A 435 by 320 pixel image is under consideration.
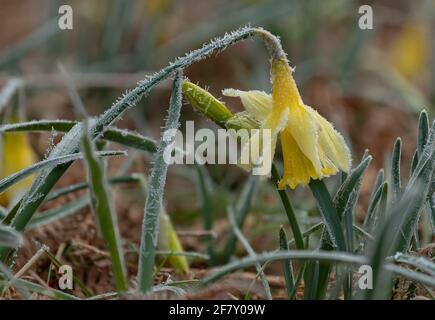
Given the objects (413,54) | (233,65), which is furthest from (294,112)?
(413,54)

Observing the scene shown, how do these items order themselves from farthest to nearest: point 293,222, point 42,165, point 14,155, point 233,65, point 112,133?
point 233,65
point 14,155
point 112,133
point 293,222
point 42,165

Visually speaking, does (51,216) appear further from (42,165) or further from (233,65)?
(233,65)

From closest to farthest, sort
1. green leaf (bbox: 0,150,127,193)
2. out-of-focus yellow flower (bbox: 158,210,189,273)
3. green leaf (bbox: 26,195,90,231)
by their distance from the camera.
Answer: green leaf (bbox: 0,150,127,193), green leaf (bbox: 26,195,90,231), out-of-focus yellow flower (bbox: 158,210,189,273)

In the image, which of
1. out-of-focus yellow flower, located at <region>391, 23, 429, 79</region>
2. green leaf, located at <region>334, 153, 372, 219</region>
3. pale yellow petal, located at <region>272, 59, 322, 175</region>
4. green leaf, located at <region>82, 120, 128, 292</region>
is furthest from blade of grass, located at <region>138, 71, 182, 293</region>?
out-of-focus yellow flower, located at <region>391, 23, 429, 79</region>

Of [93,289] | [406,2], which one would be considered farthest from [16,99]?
[406,2]

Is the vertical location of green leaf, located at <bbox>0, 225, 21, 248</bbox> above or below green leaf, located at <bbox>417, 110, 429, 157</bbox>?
below

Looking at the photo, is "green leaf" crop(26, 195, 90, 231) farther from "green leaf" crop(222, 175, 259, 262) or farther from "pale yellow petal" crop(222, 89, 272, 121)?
"pale yellow petal" crop(222, 89, 272, 121)

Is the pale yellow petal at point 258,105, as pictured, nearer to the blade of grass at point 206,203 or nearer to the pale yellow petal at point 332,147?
the pale yellow petal at point 332,147
